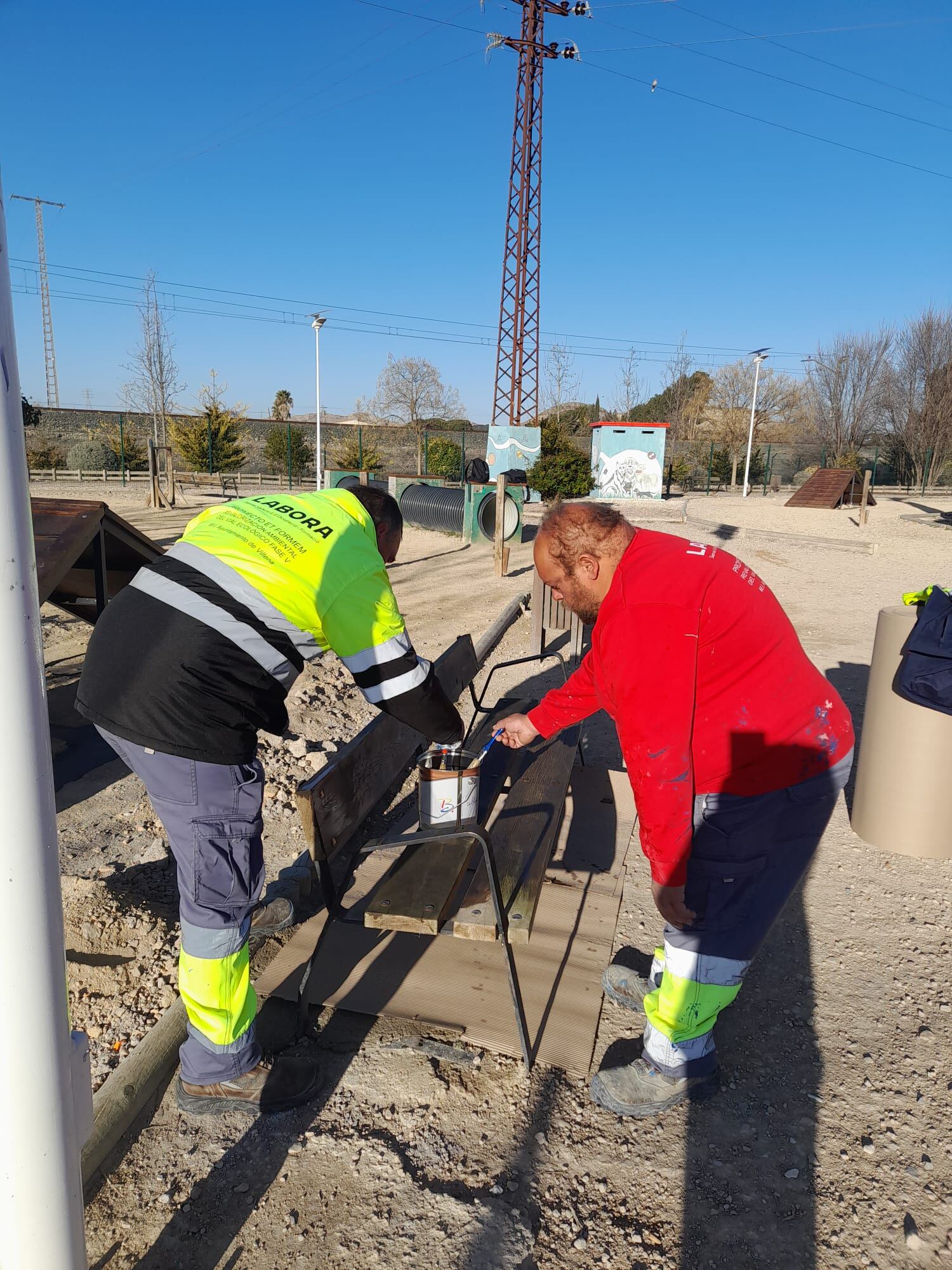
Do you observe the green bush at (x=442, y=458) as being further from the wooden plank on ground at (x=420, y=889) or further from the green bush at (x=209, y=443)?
the wooden plank on ground at (x=420, y=889)

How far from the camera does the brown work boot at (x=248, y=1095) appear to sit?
240cm

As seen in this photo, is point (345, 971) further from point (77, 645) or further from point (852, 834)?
point (77, 645)

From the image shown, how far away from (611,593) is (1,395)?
1.41 m

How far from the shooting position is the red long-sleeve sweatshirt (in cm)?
203

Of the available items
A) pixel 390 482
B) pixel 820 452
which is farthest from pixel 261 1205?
pixel 820 452

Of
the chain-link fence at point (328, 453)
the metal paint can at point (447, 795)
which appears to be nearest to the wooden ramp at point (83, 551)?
the metal paint can at point (447, 795)

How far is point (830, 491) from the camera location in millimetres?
23844

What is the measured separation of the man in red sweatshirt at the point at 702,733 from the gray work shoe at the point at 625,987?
494 millimetres

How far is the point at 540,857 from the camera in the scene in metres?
2.92

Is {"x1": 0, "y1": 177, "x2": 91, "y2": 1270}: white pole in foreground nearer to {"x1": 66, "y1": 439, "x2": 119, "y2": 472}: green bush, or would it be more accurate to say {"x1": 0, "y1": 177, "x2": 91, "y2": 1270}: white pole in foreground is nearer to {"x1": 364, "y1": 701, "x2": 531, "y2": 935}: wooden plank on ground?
{"x1": 364, "y1": 701, "x2": 531, "y2": 935}: wooden plank on ground

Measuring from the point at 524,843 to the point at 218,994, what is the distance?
115cm

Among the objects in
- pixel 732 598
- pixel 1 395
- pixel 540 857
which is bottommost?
pixel 540 857

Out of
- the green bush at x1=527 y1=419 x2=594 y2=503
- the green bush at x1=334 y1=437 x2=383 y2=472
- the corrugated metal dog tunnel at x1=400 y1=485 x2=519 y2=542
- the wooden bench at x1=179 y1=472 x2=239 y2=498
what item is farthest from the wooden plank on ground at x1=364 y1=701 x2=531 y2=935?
the green bush at x1=334 y1=437 x2=383 y2=472

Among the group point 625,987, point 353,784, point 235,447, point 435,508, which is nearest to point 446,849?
point 353,784
